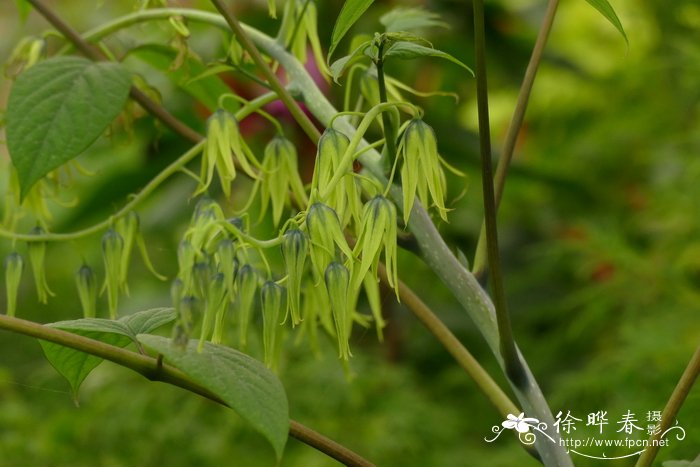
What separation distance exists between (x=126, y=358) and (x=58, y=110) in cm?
15

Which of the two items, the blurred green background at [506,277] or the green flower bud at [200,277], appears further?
the blurred green background at [506,277]

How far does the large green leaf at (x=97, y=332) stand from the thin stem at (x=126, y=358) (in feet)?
0.04

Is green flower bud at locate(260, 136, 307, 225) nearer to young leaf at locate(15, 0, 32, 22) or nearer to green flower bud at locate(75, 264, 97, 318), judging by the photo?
green flower bud at locate(75, 264, 97, 318)

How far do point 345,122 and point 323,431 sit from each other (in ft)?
1.73

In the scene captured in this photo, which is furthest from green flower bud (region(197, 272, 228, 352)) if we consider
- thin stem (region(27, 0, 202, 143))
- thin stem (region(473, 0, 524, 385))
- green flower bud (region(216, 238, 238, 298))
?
thin stem (region(27, 0, 202, 143))

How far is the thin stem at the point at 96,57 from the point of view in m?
0.52

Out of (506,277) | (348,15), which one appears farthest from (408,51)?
(506,277)

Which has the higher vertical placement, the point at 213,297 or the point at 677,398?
the point at 213,297

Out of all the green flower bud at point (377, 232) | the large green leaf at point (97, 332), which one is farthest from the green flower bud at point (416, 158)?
the large green leaf at point (97, 332)

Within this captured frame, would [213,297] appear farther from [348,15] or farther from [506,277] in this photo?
[506,277]

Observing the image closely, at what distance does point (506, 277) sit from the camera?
4.27 ft

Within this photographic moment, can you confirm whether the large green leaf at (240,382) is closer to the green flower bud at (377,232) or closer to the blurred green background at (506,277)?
the green flower bud at (377,232)

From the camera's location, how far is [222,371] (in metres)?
0.34

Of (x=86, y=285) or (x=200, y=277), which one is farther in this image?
(x=86, y=285)
